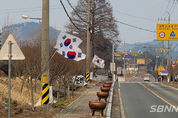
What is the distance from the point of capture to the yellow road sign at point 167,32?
35.7 metres

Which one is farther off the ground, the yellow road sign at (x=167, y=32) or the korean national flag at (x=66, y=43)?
the yellow road sign at (x=167, y=32)

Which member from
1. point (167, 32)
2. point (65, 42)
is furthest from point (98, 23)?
point (65, 42)

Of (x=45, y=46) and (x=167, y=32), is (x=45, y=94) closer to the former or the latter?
(x=45, y=46)

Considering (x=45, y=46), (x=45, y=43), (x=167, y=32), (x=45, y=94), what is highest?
(x=167, y=32)

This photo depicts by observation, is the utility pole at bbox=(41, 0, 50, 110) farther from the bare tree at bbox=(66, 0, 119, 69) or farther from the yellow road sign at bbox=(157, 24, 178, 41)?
the bare tree at bbox=(66, 0, 119, 69)

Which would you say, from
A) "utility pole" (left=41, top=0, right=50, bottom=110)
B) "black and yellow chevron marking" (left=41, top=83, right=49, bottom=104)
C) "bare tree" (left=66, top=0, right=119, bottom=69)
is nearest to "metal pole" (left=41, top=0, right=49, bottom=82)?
"utility pole" (left=41, top=0, right=50, bottom=110)

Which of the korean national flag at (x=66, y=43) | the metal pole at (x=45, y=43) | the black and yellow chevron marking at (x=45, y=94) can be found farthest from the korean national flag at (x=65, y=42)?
the black and yellow chevron marking at (x=45, y=94)

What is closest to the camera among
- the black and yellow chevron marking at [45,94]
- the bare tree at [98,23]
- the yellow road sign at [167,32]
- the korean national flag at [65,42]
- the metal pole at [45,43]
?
the black and yellow chevron marking at [45,94]

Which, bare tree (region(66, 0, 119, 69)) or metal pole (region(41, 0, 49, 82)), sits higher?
bare tree (region(66, 0, 119, 69))

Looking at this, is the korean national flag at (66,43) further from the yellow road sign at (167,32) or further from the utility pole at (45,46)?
the yellow road sign at (167,32)

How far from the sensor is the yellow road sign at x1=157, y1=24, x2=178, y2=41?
35.7 metres

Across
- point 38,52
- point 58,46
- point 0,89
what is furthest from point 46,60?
point 38,52

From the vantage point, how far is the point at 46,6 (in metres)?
16.9

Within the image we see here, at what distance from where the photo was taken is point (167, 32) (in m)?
35.9
